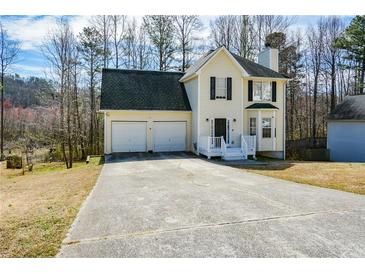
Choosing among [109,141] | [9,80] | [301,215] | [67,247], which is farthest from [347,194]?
[9,80]

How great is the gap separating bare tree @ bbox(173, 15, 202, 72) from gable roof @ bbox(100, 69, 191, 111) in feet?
26.7

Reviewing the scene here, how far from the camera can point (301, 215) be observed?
5.55 meters

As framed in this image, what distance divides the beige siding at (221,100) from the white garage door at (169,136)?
1.92 meters

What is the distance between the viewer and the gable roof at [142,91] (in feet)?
57.1

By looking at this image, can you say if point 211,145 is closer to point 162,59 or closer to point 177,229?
point 177,229

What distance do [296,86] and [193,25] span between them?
520 inches

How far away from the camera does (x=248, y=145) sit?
16.7m

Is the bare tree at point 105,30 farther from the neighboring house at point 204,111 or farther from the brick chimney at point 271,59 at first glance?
the brick chimney at point 271,59

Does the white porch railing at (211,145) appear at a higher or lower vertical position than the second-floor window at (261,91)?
lower

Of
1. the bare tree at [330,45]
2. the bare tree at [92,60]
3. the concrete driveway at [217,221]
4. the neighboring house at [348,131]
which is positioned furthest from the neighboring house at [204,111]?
the bare tree at [330,45]

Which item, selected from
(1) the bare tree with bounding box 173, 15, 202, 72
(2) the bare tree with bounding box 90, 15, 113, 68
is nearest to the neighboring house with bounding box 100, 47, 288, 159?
(2) the bare tree with bounding box 90, 15, 113, 68

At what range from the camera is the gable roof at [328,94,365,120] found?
20.5 metres

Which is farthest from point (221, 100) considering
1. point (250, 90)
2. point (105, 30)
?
point (105, 30)

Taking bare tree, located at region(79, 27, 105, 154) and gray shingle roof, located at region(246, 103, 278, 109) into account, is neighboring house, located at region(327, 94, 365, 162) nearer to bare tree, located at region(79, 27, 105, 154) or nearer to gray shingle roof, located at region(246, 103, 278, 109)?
gray shingle roof, located at region(246, 103, 278, 109)
